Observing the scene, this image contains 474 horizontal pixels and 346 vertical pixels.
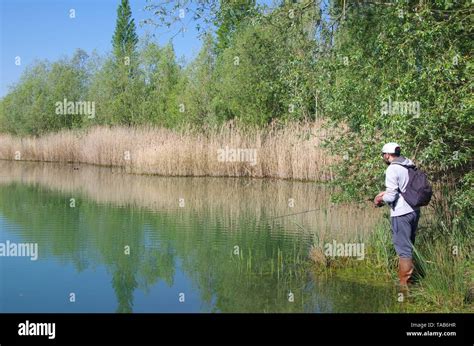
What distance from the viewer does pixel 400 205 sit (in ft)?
19.3

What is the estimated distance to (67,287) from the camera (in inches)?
265

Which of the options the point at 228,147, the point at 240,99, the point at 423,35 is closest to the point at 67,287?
the point at 423,35

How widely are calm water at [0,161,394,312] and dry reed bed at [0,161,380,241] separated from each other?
4 centimetres

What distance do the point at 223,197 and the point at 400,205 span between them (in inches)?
362

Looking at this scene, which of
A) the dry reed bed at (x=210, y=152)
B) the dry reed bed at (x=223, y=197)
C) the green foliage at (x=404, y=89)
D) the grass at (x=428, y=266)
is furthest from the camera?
the dry reed bed at (x=210, y=152)

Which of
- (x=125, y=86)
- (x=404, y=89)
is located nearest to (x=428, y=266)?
(x=404, y=89)

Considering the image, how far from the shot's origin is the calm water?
6.12 m

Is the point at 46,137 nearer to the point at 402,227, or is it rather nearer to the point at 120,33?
the point at 120,33

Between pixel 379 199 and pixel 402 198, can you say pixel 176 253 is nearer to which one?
pixel 379 199

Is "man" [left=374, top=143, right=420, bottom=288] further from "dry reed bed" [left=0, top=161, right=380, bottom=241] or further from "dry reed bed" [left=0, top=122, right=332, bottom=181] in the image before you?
"dry reed bed" [left=0, top=122, right=332, bottom=181]

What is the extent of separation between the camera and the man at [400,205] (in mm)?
5785

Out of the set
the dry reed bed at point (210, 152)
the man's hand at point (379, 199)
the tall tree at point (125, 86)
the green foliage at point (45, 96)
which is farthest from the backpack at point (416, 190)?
the green foliage at point (45, 96)

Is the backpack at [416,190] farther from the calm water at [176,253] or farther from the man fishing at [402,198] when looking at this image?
the calm water at [176,253]

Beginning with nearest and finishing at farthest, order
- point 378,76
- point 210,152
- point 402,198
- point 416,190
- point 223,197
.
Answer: point 416,190
point 402,198
point 378,76
point 223,197
point 210,152
